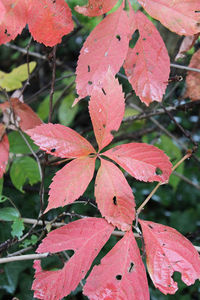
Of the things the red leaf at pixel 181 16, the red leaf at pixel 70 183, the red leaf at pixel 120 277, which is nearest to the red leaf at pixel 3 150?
the red leaf at pixel 70 183

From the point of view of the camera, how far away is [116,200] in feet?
1.96

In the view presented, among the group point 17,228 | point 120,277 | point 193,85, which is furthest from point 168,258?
point 193,85

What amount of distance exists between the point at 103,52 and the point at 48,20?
0.13 meters

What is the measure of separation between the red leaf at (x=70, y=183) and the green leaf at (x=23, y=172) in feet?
0.96

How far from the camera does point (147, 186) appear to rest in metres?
1.38

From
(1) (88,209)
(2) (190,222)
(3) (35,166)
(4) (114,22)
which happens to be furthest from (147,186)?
(4) (114,22)

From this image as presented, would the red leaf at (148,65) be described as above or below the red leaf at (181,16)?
below

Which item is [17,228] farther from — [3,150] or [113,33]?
[113,33]

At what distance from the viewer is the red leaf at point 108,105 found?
1.98 feet

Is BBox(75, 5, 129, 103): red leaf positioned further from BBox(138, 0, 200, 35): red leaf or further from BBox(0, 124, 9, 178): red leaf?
BBox(0, 124, 9, 178): red leaf

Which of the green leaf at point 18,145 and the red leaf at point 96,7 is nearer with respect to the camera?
the red leaf at point 96,7

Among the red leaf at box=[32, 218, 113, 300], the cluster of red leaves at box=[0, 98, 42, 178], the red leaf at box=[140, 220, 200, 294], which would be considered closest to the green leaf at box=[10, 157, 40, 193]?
the cluster of red leaves at box=[0, 98, 42, 178]

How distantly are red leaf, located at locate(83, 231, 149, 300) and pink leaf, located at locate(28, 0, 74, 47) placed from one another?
0.44 m

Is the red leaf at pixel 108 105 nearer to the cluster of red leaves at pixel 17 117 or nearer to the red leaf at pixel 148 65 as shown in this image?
the red leaf at pixel 148 65
